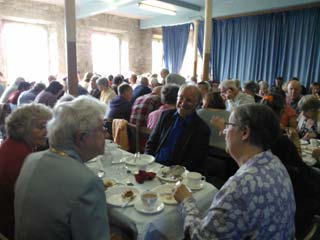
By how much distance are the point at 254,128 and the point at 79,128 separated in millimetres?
765

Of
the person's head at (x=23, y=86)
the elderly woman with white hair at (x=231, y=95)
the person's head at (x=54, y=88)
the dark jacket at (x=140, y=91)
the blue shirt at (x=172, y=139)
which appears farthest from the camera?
the person's head at (x=23, y=86)

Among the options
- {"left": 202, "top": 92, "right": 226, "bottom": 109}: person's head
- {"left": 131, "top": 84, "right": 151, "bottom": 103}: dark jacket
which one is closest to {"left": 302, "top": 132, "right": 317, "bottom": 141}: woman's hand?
{"left": 202, "top": 92, "right": 226, "bottom": 109}: person's head

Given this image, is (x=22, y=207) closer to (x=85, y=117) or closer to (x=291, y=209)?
(x=85, y=117)

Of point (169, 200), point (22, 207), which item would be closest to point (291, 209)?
point (169, 200)

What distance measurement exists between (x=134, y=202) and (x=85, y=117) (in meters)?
0.59

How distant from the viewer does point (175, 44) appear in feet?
28.4

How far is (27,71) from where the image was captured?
7.12 metres

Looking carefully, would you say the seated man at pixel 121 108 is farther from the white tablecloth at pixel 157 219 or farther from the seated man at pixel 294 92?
the seated man at pixel 294 92

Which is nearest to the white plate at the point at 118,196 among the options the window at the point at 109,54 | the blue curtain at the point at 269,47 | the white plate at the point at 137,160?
the white plate at the point at 137,160

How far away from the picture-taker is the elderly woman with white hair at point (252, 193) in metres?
1.00

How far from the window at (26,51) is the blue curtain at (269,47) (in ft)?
15.1

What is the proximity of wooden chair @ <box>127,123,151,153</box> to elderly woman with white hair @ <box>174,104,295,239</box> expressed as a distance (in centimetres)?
163

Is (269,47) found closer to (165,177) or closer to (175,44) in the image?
(175,44)

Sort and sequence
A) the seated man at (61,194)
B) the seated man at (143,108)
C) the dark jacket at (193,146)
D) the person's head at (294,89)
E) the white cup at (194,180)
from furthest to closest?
the person's head at (294,89) → the seated man at (143,108) → the dark jacket at (193,146) → the white cup at (194,180) → the seated man at (61,194)
